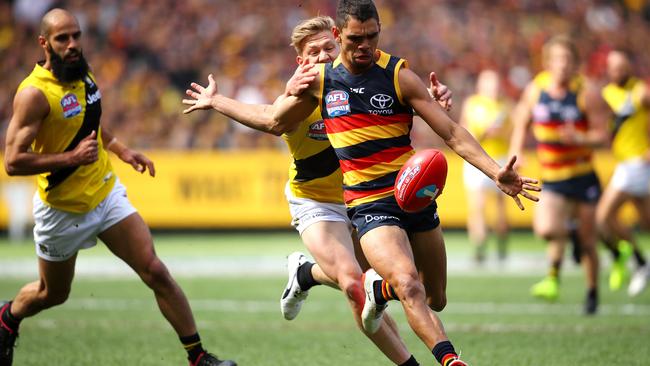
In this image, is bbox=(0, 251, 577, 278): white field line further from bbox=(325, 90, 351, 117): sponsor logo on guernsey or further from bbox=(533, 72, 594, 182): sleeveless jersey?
bbox=(325, 90, 351, 117): sponsor logo on guernsey

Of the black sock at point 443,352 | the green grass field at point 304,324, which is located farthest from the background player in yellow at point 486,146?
the black sock at point 443,352

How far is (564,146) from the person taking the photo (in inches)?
452

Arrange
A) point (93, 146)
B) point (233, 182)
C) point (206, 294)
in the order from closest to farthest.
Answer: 1. point (93, 146)
2. point (206, 294)
3. point (233, 182)

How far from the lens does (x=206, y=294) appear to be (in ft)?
44.1

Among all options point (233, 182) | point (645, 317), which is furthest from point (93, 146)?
point (233, 182)

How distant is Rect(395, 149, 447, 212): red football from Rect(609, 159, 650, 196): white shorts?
7977 mm

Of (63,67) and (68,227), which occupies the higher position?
(63,67)

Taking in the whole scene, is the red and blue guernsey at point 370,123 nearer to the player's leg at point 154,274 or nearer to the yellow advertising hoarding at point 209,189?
the player's leg at point 154,274

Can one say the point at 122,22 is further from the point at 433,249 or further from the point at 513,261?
the point at 433,249

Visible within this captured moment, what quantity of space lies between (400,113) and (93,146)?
2.22 metres

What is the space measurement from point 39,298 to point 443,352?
11.4 feet

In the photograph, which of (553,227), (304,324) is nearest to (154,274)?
(304,324)

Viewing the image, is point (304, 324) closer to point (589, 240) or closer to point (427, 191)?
point (589, 240)

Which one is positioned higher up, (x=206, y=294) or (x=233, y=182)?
(x=206, y=294)
